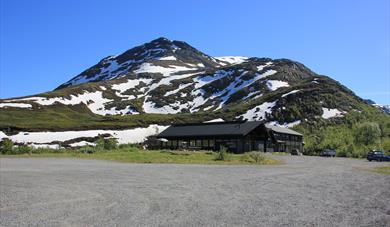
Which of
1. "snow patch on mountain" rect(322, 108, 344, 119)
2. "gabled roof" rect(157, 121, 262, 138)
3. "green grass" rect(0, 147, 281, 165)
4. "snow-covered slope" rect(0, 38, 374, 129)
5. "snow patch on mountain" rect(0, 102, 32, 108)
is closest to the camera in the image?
"green grass" rect(0, 147, 281, 165)

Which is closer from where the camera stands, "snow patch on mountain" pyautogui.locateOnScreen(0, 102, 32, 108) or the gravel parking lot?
the gravel parking lot

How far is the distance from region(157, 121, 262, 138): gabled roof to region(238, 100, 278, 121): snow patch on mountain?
45.6 metres

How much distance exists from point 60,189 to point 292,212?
1147 cm

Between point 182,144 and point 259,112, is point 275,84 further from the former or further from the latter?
point 182,144

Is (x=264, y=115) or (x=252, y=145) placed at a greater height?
(x=264, y=115)

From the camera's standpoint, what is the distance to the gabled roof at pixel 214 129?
82.2m

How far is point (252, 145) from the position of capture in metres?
Result: 86.7

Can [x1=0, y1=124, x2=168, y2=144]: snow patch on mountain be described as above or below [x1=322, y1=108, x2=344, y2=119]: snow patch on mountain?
below


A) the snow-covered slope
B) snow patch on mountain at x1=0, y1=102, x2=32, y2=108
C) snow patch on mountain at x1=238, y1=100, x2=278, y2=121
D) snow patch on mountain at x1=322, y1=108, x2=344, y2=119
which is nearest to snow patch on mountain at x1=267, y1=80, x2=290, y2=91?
the snow-covered slope

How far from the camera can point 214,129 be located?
285 ft

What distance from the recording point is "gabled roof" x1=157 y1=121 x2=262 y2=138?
82244 mm

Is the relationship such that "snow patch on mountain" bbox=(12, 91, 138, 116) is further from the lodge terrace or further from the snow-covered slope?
the lodge terrace

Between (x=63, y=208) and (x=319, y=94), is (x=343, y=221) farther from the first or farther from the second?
(x=319, y=94)

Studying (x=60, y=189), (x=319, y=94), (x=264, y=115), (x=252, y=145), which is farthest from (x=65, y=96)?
(x=60, y=189)
